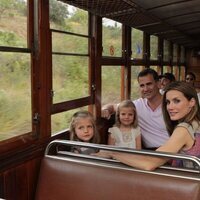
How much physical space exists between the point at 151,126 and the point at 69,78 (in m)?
1.14

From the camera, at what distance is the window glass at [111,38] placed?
348cm

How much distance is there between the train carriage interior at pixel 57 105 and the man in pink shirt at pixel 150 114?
0.56m

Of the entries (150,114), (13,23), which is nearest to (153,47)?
(150,114)

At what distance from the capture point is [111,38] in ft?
12.2

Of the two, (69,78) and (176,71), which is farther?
(176,71)

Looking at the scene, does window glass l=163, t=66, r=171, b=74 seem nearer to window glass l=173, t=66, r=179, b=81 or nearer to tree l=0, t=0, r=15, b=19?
window glass l=173, t=66, r=179, b=81

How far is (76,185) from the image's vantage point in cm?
197

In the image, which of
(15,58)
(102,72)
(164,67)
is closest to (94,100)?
(102,72)

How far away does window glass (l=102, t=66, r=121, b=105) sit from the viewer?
140 inches

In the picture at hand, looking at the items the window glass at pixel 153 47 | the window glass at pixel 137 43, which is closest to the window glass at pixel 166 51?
the window glass at pixel 153 47

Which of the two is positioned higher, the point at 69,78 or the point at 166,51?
the point at 166,51

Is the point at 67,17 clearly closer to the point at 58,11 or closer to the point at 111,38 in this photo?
the point at 58,11

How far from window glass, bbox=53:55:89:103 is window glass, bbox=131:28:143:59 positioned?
1.65m

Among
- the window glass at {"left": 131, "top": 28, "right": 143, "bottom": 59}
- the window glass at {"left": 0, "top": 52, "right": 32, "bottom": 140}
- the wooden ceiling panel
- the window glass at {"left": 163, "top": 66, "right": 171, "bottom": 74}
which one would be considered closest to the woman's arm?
the window glass at {"left": 0, "top": 52, "right": 32, "bottom": 140}
